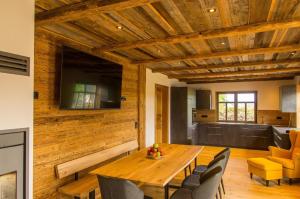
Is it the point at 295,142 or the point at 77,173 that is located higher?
the point at 295,142

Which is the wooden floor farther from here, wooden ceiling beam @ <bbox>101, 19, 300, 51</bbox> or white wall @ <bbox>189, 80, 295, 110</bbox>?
white wall @ <bbox>189, 80, 295, 110</bbox>

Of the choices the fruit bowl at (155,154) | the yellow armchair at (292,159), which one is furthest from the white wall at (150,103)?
the yellow armchair at (292,159)

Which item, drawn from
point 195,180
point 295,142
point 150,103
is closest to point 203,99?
point 150,103

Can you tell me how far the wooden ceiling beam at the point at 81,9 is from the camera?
6.17 ft

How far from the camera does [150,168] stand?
2625mm

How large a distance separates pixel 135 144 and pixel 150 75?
6.37 ft

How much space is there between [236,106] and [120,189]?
6.72 metres

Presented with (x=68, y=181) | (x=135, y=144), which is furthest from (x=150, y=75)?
(x=68, y=181)

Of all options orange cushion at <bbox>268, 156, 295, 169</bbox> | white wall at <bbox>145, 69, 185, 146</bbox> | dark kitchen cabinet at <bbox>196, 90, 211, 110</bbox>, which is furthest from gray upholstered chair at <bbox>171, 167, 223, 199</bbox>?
dark kitchen cabinet at <bbox>196, 90, 211, 110</bbox>

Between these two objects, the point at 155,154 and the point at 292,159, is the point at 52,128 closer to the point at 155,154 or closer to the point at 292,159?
the point at 155,154

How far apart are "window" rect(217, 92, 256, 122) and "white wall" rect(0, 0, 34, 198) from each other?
22.9 ft

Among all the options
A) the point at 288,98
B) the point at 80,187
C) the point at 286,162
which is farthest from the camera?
the point at 288,98

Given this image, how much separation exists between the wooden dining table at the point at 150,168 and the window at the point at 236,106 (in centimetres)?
492

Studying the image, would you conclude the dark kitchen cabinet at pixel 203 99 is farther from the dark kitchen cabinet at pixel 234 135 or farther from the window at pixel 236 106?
the dark kitchen cabinet at pixel 234 135
